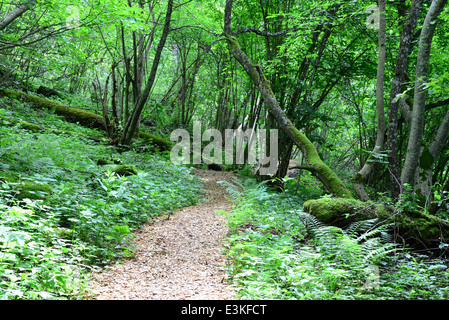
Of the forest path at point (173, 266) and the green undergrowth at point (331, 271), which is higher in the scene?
the green undergrowth at point (331, 271)

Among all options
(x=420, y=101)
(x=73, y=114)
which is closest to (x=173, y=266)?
(x=420, y=101)

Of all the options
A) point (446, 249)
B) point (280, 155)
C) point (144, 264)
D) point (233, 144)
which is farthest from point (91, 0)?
point (233, 144)

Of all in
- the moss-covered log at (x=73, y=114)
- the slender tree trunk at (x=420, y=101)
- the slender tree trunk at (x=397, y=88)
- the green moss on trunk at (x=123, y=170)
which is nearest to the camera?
the slender tree trunk at (x=420, y=101)

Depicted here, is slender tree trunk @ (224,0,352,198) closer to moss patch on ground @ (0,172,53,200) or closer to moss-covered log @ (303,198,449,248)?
moss-covered log @ (303,198,449,248)

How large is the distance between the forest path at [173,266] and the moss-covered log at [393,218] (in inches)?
69.1

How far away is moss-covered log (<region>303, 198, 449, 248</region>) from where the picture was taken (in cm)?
441

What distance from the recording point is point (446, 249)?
13.5 feet

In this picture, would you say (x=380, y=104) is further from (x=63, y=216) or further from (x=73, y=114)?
(x=73, y=114)

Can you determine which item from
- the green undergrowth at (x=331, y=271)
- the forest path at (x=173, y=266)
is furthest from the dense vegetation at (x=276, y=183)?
the forest path at (x=173, y=266)

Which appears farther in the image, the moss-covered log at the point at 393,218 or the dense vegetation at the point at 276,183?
the moss-covered log at the point at 393,218

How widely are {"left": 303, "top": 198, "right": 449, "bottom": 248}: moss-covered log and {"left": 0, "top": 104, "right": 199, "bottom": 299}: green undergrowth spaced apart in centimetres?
303

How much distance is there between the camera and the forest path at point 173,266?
3.09m

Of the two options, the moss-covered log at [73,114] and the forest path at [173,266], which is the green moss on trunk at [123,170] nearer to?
the forest path at [173,266]

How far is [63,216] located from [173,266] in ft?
5.31
